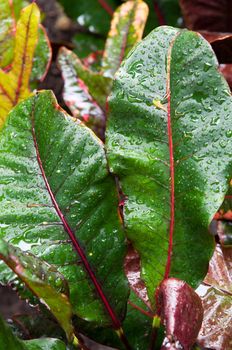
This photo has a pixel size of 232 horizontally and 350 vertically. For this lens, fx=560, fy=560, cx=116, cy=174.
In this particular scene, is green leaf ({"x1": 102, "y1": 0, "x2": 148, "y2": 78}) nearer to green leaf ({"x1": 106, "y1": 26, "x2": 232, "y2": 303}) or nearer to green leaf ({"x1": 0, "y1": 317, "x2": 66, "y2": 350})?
green leaf ({"x1": 106, "y1": 26, "x2": 232, "y2": 303})

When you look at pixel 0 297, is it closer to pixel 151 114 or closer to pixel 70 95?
pixel 70 95

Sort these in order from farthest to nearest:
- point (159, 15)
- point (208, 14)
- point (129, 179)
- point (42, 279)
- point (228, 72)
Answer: point (159, 15) → point (208, 14) → point (228, 72) → point (129, 179) → point (42, 279)

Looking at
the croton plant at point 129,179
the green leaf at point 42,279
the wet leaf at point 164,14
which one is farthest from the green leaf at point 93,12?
the green leaf at point 42,279

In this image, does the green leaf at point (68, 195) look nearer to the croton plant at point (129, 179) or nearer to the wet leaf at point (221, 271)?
the croton plant at point (129, 179)

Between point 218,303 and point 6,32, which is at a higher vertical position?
point 6,32

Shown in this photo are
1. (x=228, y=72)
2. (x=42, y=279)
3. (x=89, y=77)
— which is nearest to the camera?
(x=42, y=279)

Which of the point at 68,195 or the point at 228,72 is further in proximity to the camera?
the point at 228,72

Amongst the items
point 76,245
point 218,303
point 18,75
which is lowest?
point 218,303

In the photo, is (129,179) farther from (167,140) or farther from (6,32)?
(6,32)

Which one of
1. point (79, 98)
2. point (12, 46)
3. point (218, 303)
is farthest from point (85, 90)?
point (218, 303)
